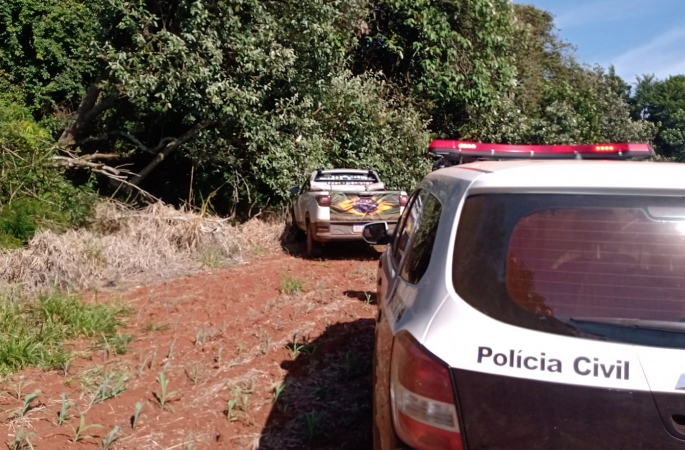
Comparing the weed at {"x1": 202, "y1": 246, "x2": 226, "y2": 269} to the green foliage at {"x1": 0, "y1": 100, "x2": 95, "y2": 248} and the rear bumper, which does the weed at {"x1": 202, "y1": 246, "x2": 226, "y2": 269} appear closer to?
the rear bumper

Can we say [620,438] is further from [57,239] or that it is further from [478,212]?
[57,239]

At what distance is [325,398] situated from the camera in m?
5.20

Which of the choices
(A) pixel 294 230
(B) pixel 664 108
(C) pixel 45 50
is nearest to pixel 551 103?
(A) pixel 294 230

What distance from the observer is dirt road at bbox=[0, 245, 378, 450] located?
464 cm

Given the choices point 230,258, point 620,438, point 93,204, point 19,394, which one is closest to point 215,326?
point 19,394

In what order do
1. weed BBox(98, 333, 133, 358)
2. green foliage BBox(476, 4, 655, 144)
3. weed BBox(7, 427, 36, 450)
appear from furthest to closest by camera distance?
green foliage BBox(476, 4, 655, 144) < weed BBox(98, 333, 133, 358) < weed BBox(7, 427, 36, 450)

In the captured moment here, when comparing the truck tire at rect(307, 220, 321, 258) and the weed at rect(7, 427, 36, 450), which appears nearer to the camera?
the weed at rect(7, 427, 36, 450)

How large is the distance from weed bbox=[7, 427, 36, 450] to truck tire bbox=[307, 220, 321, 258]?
7.19 m

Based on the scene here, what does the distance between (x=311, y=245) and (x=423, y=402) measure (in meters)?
9.36

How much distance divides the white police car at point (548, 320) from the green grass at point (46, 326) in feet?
13.8

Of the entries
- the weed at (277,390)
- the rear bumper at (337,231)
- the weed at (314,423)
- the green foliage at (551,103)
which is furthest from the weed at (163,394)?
the green foliage at (551,103)

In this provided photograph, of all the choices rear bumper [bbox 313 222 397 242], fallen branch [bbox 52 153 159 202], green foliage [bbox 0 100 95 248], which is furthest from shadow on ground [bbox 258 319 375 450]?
fallen branch [bbox 52 153 159 202]

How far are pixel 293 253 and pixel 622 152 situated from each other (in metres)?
7.78

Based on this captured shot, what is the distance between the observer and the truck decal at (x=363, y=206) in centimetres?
1106
